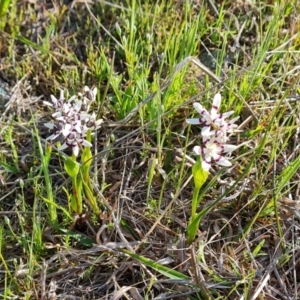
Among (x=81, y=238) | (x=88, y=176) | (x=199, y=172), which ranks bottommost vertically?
(x=81, y=238)

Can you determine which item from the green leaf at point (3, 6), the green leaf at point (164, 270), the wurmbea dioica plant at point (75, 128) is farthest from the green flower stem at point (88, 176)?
the green leaf at point (3, 6)

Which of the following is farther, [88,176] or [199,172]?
[88,176]

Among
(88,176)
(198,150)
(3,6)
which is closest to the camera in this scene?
(198,150)

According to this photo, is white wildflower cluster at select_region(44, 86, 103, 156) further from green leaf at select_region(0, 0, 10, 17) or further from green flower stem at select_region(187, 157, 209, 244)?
green leaf at select_region(0, 0, 10, 17)

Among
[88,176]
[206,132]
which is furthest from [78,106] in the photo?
[206,132]

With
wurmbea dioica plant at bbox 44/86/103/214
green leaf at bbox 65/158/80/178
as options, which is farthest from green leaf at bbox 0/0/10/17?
green leaf at bbox 65/158/80/178

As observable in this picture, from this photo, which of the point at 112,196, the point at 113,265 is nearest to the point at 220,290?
the point at 113,265

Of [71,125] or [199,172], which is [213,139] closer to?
[199,172]

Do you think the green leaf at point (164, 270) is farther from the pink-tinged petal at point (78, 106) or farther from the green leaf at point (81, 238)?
→ the pink-tinged petal at point (78, 106)
